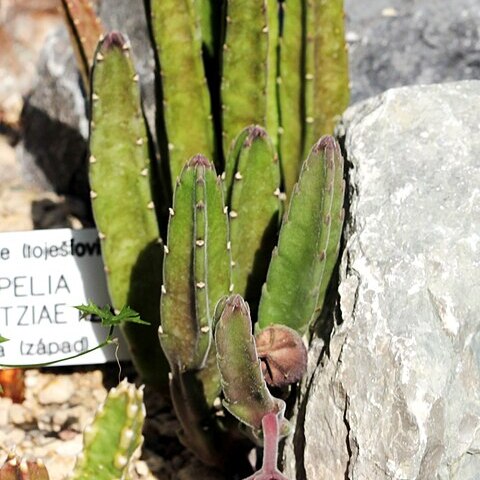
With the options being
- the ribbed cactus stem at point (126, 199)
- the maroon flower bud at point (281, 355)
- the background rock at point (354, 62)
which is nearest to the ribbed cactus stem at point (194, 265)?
the maroon flower bud at point (281, 355)

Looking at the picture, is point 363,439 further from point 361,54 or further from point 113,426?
point 361,54

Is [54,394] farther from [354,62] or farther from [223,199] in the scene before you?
[354,62]

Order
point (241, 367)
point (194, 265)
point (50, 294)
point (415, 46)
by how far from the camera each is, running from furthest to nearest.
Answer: point (415, 46) → point (50, 294) → point (194, 265) → point (241, 367)

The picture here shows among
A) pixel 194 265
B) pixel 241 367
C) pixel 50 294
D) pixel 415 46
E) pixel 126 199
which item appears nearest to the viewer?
pixel 241 367

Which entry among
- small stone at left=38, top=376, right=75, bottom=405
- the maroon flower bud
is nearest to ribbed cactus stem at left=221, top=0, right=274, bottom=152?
the maroon flower bud

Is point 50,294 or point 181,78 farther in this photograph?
point 50,294

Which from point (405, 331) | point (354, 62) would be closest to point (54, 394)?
point (405, 331)
